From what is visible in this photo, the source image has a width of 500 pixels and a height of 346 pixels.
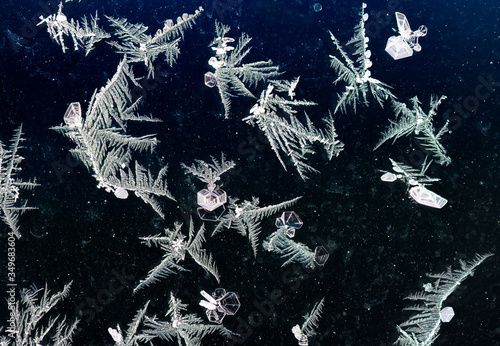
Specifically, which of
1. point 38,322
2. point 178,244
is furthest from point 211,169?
point 38,322

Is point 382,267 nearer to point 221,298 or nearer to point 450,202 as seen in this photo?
point 450,202

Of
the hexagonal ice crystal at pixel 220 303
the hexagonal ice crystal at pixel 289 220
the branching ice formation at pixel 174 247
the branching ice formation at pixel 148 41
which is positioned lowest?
the hexagonal ice crystal at pixel 220 303

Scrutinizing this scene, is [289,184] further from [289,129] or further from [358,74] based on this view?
[358,74]

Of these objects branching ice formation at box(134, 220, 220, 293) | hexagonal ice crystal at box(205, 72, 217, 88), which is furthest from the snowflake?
hexagonal ice crystal at box(205, 72, 217, 88)

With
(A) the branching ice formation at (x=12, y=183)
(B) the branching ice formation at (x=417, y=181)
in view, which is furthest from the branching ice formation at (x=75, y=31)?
(B) the branching ice formation at (x=417, y=181)

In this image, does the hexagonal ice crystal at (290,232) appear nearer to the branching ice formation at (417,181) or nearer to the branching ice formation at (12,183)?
the branching ice formation at (417,181)

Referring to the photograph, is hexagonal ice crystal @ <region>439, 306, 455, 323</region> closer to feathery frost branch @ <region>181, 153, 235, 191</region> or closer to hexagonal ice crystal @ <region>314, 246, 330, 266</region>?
hexagonal ice crystal @ <region>314, 246, 330, 266</region>
